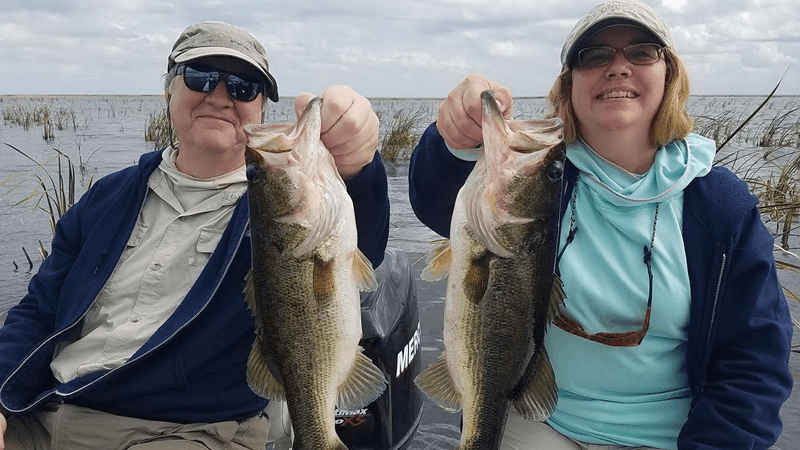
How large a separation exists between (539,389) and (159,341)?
172cm

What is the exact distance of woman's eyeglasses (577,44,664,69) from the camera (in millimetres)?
2811

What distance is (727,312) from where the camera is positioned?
109 inches

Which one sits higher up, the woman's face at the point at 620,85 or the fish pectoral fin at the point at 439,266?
the woman's face at the point at 620,85

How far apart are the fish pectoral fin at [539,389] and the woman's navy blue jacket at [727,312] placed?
861mm

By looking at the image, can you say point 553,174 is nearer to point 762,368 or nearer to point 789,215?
point 762,368

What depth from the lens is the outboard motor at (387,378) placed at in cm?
357

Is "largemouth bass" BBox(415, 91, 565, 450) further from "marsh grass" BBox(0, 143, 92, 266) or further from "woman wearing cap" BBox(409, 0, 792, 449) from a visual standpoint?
"marsh grass" BBox(0, 143, 92, 266)

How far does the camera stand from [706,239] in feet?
9.20

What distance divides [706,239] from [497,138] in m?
1.32

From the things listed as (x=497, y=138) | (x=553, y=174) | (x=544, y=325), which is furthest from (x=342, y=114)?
(x=544, y=325)

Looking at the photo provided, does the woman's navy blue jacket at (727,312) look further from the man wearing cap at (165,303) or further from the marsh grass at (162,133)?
the marsh grass at (162,133)

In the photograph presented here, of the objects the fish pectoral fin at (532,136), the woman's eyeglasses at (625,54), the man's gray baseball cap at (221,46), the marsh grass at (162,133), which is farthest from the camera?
the marsh grass at (162,133)

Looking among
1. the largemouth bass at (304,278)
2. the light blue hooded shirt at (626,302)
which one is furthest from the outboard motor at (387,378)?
the largemouth bass at (304,278)

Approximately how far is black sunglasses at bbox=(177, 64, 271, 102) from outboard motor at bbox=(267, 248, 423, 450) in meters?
1.40
